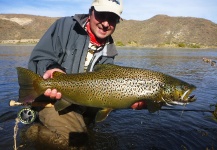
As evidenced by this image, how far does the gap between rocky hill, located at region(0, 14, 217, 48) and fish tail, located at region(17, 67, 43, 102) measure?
57998 mm

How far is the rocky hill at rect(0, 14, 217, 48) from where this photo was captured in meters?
70.2

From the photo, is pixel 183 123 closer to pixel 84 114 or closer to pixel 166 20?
pixel 84 114

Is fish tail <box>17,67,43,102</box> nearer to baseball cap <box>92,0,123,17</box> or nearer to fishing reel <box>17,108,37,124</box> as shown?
fishing reel <box>17,108,37,124</box>

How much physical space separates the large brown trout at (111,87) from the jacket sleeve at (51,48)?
1.67 ft

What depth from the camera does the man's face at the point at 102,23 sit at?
4195 millimetres

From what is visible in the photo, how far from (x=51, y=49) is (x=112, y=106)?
4.82 ft

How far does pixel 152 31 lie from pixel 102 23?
79.0 m

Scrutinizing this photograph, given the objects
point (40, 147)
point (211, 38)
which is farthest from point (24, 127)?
point (211, 38)

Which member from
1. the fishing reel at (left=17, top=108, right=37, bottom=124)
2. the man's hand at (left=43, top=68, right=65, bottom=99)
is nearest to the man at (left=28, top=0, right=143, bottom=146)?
the man's hand at (left=43, top=68, right=65, bottom=99)

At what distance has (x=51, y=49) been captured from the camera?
422cm

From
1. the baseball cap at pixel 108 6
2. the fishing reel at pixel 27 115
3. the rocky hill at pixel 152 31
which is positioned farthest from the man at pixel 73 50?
the rocky hill at pixel 152 31

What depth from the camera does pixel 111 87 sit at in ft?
11.3

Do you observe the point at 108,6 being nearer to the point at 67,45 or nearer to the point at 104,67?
the point at 67,45

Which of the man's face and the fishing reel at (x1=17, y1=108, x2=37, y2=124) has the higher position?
the man's face
